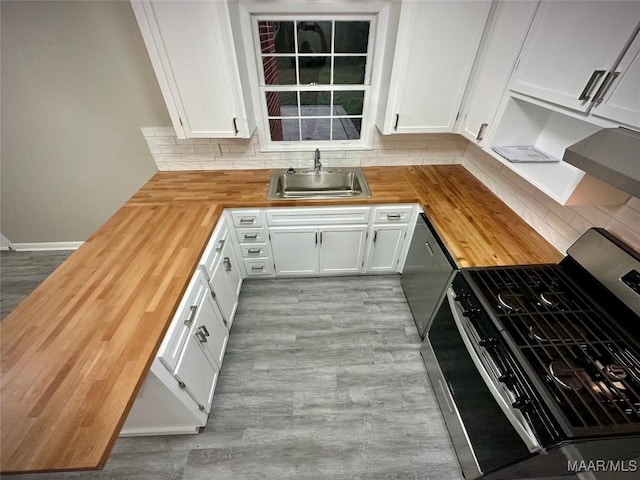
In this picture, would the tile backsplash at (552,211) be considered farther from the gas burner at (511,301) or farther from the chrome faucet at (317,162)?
the chrome faucet at (317,162)

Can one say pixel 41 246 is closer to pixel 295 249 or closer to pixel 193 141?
pixel 193 141

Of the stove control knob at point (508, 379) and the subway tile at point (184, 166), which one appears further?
the subway tile at point (184, 166)

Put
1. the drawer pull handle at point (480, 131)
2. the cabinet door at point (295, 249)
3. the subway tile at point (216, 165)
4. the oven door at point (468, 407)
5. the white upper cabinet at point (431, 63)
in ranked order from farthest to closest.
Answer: the subway tile at point (216, 165)
the cabinet door at point (295, 249)
the drawer pull handle at point (480, 131)
the white upper cabinet at point (431, 63)
the oven door at point (468, 407)

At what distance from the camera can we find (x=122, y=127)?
6.50ft

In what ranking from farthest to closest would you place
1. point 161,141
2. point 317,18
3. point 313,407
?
1. point 161,141
2. point 317,18
3. point 313,407

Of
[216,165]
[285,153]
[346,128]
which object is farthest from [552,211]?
[216,165]

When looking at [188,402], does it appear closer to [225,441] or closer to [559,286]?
[225,441]

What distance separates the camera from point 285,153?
2.17 metres

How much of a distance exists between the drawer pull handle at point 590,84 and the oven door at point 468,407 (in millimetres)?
970

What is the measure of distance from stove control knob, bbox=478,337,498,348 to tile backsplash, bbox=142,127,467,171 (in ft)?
5.52

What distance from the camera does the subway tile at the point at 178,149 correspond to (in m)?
2.07

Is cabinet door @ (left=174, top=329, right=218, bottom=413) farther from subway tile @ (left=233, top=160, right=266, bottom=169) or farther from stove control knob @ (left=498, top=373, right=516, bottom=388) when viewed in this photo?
subway tile @ (left=233, top=160, right=266, bottom=169)

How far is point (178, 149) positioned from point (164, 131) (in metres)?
0.16

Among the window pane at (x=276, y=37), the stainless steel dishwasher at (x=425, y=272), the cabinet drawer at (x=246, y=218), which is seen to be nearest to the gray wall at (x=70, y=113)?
the window pane at (x=276, y=37)
